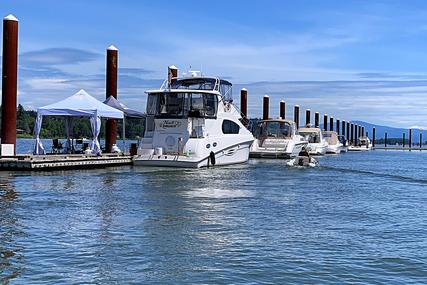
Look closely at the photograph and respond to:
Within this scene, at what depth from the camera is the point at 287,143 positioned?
147 ft

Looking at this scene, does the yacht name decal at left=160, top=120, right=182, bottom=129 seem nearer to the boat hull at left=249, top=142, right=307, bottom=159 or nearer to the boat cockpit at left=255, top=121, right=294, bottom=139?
the boat hull at left=249, top=142, right=307, bottom=159

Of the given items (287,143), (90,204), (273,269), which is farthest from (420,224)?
(287,143)

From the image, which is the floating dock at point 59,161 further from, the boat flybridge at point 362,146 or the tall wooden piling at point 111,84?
the boat flybridge at point 362,146

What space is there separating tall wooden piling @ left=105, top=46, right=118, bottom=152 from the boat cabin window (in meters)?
6.70

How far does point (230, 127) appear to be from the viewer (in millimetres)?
32812

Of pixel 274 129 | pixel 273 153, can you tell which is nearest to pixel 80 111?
pixel 273 153

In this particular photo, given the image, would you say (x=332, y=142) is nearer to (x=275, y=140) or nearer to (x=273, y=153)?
(x=275, y=140)

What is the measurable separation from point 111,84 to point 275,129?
664 inches

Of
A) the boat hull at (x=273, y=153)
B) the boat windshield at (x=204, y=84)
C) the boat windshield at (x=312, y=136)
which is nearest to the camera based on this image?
the boat windshield at (x=204, y=84)

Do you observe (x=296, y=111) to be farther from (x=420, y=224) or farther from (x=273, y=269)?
(x=273, y=269)

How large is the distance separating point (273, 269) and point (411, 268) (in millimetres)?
2282

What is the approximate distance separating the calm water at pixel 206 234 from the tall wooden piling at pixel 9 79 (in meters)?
4.23

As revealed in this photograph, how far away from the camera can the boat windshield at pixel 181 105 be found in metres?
30.2

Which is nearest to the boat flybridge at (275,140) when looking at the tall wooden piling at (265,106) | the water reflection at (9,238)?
the tall wooden piling at (265,106)
